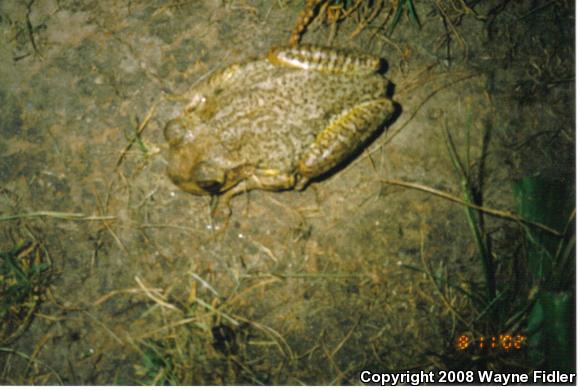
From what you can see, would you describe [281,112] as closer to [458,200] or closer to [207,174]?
[207,174]

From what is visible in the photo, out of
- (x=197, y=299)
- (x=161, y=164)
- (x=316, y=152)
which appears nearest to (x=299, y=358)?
(x=197, y=299)

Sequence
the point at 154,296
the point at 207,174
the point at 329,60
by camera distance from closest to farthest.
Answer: the point at 207,174 → the point at 329,60 → the point at 154,296

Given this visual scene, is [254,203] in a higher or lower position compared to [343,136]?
lower

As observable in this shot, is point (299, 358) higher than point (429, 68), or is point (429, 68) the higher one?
point (429, 68)

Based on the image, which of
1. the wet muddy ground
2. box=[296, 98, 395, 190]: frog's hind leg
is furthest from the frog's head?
box=[296, 98, 395, 190]: frog's hind leg

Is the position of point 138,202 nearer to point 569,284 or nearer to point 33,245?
point 33,245

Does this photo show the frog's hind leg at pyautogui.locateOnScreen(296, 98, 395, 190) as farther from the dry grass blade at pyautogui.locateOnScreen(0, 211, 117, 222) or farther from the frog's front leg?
the dry grass blade at pyautogui.locateOnScreen(0, 211, 117, 222)

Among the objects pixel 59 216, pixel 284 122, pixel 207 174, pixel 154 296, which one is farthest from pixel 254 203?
pixel 59 216
